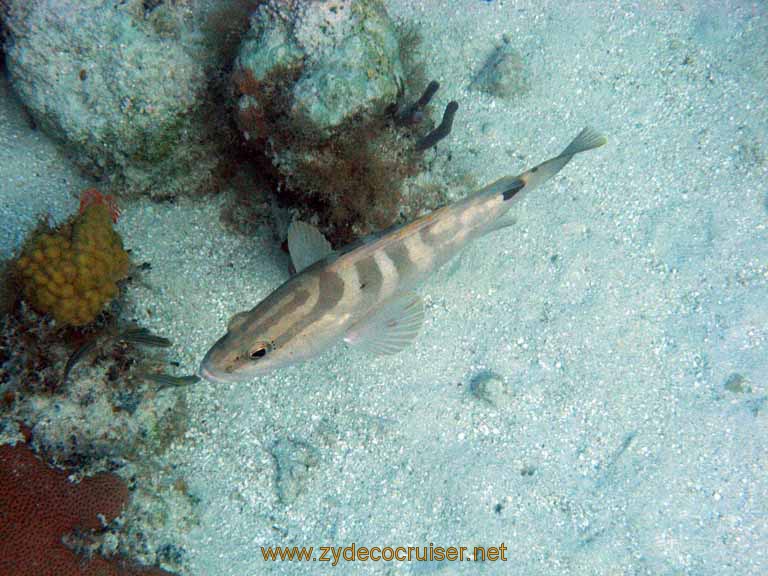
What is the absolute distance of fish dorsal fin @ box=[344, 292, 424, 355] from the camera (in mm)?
3436

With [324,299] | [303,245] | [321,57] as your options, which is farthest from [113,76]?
[324,299]

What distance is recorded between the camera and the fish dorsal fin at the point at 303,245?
3.44m

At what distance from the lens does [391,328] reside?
3.48m

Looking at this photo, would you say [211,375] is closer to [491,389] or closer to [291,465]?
[291,465]

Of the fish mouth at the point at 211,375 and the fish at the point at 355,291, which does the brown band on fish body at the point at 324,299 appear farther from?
the fish mouth at the point at 211,375

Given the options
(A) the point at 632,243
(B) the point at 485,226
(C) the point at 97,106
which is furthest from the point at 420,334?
(C) the point at 97,106

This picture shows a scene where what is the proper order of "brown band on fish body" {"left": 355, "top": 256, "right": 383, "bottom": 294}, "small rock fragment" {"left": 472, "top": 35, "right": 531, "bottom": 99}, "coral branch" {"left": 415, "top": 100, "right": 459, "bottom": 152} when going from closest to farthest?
"brown band on fish body" {"left": 355, "top": 256, "right": 383, "bottom": 294} → "coral branch" {"left": 415, "top": 100, "right": 459, "bottom": 152} → "small rock fragment" {"left": 472, "top": 35, "right": 531, "bottom": 99}

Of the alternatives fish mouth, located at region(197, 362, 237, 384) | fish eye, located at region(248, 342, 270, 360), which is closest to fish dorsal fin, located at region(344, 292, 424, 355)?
fish eye, located at region(248, 342, 270, 360)

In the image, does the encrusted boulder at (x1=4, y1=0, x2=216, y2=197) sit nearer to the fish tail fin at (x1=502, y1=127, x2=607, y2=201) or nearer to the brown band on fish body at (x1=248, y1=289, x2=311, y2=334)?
the brown band on fish body at (x1=248, y1=289, x2=311, y2=334)

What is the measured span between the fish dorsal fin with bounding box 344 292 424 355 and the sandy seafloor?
0.92 meters

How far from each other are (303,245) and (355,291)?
1.95 feet

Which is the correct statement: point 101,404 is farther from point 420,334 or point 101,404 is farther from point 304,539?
point 420,334

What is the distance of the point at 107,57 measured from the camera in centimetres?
386

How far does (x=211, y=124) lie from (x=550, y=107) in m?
3.80
